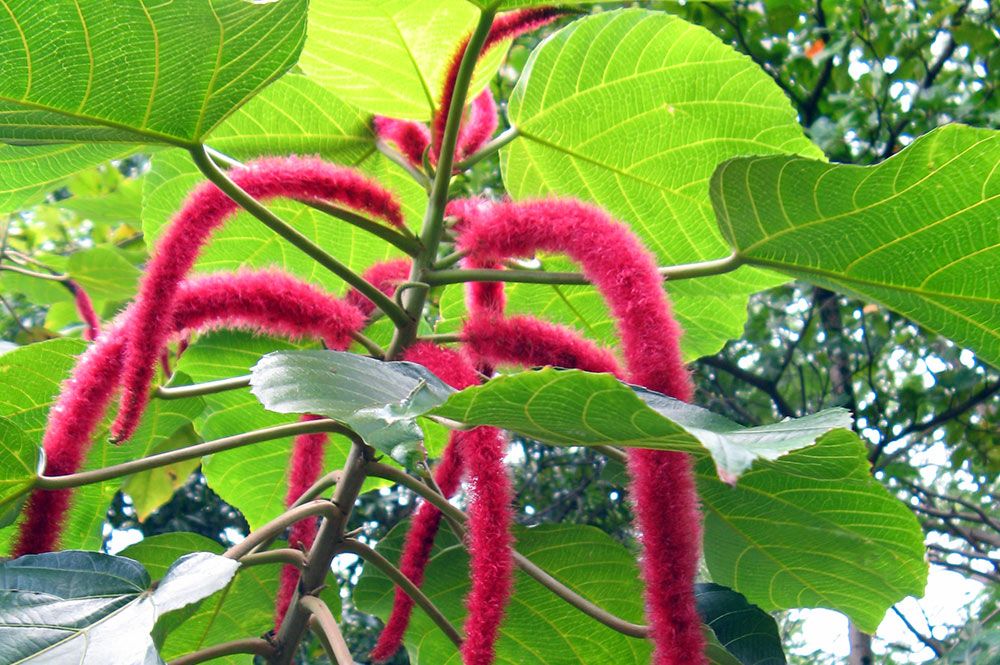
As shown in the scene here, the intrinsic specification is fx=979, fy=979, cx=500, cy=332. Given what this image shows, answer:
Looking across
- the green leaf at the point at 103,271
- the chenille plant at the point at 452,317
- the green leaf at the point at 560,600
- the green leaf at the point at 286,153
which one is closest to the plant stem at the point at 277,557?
the chenille plant at the point at 452,317

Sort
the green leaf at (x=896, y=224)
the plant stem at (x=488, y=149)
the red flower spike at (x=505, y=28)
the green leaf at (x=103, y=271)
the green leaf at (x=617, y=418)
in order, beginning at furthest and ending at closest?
the green leaf at (x=103, y=271), the plant stem at (x=488, y=149), the red flower spike at (x=505, y=28), the green leaf at (x=896, y=224), the green leaf at (x=617, y=418)

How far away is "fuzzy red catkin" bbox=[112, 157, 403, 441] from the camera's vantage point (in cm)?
77

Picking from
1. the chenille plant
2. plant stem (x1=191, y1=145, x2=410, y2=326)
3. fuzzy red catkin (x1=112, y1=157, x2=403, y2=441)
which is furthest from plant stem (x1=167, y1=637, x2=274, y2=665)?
plant stem (x1=191, y1=145, x2=410, y2=326)

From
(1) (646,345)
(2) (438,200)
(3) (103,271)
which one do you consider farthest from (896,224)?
(3) (103,271)

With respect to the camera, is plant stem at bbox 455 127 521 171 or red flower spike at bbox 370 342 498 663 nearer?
red flower spike at bbox 370 342 498 663

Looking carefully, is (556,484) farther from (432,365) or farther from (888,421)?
(432,365)

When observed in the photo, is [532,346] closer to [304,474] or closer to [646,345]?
A: [646,345]

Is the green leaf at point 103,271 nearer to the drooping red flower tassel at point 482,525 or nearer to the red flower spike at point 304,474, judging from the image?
the red flower spike at point 304,474

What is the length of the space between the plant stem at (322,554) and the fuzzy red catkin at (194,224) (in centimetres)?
20

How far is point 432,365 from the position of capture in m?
0.80

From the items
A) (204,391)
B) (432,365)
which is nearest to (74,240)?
(204,391)

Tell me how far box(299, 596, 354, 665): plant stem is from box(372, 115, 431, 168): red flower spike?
18.6 inches

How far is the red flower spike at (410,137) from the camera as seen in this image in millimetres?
1070

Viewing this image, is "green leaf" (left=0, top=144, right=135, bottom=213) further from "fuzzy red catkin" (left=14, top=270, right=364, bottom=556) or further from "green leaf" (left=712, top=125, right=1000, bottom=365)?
"green leaf" (left=712, top=125, right=1000, bottom=365)
